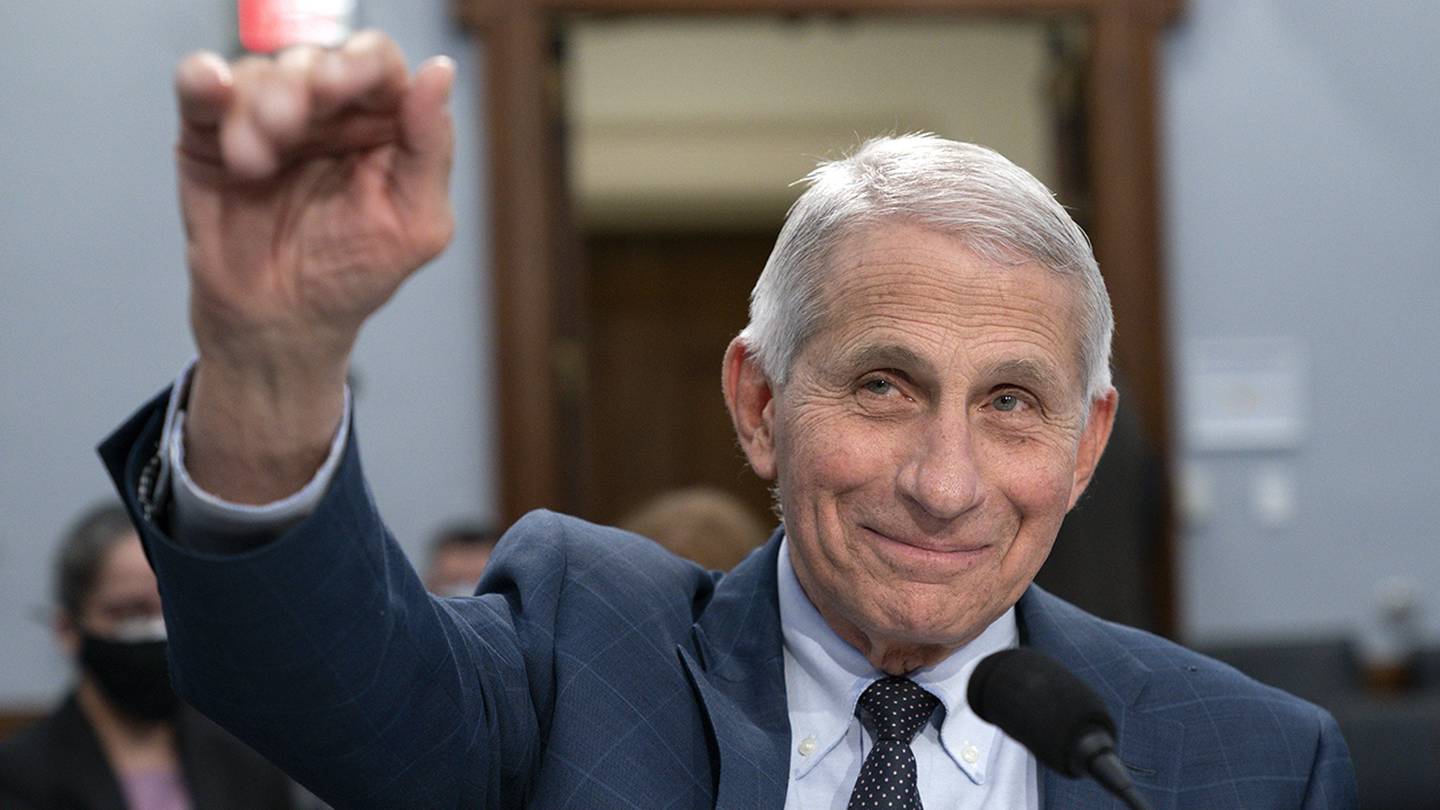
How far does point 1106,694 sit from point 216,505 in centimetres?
92

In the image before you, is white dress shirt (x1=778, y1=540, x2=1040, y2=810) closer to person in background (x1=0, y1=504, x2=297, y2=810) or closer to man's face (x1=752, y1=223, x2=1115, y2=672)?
man's face (x1=752, y1=223, x2=1115, y2=672)

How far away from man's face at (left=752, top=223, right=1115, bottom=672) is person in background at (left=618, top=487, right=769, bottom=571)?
1644 mm

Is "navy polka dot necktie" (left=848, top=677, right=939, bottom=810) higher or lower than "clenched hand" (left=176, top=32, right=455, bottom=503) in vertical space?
lower

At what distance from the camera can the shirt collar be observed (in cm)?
170

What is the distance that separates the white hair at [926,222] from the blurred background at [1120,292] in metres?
3.27

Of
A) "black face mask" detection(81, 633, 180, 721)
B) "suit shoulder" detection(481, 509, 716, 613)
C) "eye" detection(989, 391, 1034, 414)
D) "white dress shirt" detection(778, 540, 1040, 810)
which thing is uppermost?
"eye" detection(989, 391, 1034, 414)

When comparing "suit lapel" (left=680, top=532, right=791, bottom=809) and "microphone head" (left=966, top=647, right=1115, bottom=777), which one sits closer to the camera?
"microphone head" (left=966, top=647, right=1115, bottom=777)

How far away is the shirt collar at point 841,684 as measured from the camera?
170 cm

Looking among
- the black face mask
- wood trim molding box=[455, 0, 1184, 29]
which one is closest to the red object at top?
wood trim molding box=[455, 0, 1184, 29]

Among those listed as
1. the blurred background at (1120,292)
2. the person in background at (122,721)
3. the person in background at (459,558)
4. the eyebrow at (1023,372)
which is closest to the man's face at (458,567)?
the person in background at (459,558)

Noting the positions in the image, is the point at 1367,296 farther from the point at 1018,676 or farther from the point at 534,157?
the point at 1018,676

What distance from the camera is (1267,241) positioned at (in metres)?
5.57

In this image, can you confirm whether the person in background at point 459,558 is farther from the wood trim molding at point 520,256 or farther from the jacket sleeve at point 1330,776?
the jacket sleeve at point 1330,776

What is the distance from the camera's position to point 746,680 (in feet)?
5.67
